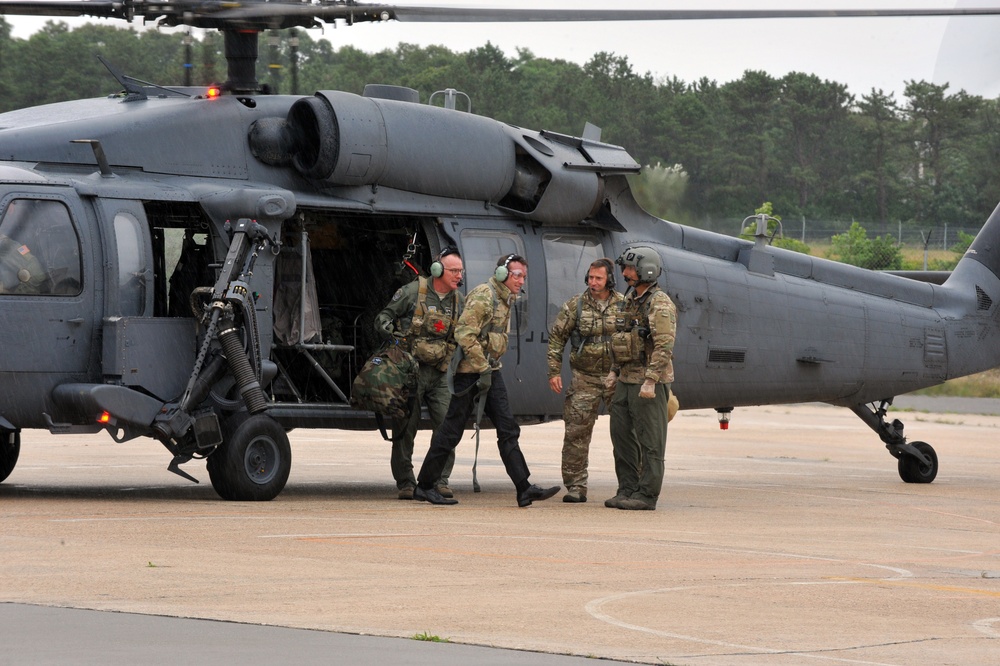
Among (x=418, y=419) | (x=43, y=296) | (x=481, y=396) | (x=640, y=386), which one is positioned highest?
(x=43, y=296)

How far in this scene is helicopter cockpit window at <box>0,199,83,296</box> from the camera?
10859 millimetres

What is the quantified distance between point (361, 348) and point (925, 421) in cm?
1860

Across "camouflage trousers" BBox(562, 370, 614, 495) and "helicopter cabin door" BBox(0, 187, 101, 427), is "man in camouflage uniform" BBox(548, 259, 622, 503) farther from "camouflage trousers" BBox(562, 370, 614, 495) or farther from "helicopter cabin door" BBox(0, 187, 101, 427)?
"helicopter cabin door" BBox(0, 187, 101, 427)

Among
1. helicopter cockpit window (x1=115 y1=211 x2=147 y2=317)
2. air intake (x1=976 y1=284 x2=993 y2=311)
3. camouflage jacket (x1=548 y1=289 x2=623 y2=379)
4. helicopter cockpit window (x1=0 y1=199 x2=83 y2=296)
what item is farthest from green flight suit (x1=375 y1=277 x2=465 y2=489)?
air intake (x1=976 y1=284 x2=993 y2=311)

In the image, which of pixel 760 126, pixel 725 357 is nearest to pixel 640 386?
pixel 725 357

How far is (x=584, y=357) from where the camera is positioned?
12172 millimetres

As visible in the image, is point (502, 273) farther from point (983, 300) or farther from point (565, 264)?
point (983, 300)

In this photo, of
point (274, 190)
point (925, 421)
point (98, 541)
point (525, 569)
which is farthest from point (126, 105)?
point (925, 421)

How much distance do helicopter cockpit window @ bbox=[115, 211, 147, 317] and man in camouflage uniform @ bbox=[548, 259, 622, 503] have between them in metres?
3.32

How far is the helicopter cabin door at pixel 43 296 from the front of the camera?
1084 centimetres

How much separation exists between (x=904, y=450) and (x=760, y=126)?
1623 inches

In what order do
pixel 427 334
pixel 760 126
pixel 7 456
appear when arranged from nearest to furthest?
pixel 427 334 → pixel 7 456 → pixel 760 126

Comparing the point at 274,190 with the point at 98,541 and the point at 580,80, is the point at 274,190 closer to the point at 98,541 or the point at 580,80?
the point at 98,541

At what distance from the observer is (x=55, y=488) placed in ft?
41.6
